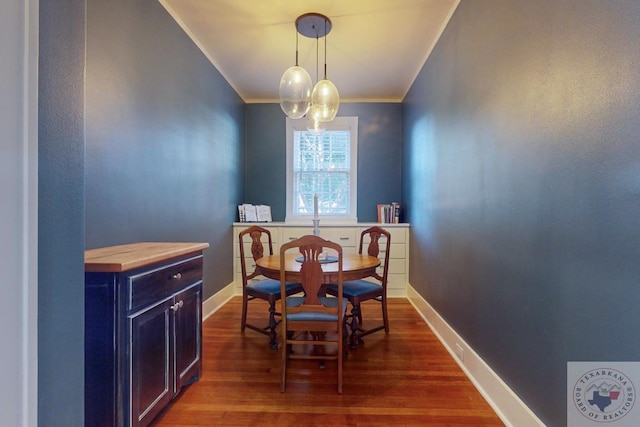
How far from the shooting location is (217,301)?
3395 mm

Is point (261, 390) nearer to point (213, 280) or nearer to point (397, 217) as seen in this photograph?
point (213, 280)

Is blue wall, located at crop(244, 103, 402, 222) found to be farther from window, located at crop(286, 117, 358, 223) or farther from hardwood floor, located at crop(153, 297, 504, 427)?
hardwood floor, located at crop(153, 297, 504, 427)

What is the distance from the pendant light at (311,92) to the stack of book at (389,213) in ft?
6.27

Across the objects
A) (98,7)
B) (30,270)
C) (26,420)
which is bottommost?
(26,420)

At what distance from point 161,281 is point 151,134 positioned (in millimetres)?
1238

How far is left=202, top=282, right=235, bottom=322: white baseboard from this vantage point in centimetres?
307

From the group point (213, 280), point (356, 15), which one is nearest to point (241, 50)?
point (356, 15)

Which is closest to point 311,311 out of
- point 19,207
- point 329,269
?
point 329,269

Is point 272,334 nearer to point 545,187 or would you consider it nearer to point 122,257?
point 122,257

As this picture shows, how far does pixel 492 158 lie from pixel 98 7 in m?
2.47

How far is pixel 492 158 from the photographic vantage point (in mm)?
1769

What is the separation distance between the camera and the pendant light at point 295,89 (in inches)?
91.6

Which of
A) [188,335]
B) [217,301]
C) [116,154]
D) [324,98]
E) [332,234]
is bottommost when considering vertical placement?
[217,301]

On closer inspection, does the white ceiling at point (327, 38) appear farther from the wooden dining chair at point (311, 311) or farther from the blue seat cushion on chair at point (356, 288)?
the blue seat cushion on chair at point (356, 288)
